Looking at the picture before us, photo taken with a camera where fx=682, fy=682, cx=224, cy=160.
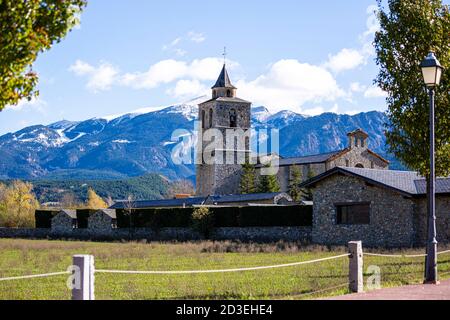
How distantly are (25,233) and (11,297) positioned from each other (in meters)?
55.5

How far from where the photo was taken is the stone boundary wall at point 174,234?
42031 millimetres

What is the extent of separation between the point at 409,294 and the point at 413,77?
362 inches

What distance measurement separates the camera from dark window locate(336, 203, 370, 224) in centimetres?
3566

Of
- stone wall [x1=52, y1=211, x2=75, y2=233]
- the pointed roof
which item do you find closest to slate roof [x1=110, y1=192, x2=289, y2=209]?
stone wall [x1=52, y1=211, x2=75, y2=233]

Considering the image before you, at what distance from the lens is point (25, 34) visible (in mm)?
9562

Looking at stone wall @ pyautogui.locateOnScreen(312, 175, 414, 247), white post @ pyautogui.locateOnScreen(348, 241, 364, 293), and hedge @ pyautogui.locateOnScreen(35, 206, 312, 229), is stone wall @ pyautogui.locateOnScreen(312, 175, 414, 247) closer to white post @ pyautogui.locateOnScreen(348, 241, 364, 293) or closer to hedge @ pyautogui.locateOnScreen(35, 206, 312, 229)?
hedge @ pyautogui.locateOnScreen(35, 206, 312, 229)

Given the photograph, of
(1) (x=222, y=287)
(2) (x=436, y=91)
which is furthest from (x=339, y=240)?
(1) (x=222, y=287)

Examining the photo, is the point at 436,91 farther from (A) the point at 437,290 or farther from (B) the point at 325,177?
(B) the point at 325,177

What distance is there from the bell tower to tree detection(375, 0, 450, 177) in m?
64.0

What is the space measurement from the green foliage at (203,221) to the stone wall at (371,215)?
35.2 feet

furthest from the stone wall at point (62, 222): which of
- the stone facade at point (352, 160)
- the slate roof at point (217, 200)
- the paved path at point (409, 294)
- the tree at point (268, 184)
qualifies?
the paved path at point (409, 294)

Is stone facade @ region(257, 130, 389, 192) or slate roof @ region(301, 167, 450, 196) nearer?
slate roof @ region(301, 167, 450, 196)

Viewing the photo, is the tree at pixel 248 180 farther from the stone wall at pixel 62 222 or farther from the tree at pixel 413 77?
the tree at pixel 413 77

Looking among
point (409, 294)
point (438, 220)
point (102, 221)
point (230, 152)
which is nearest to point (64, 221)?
point (102, 221)
